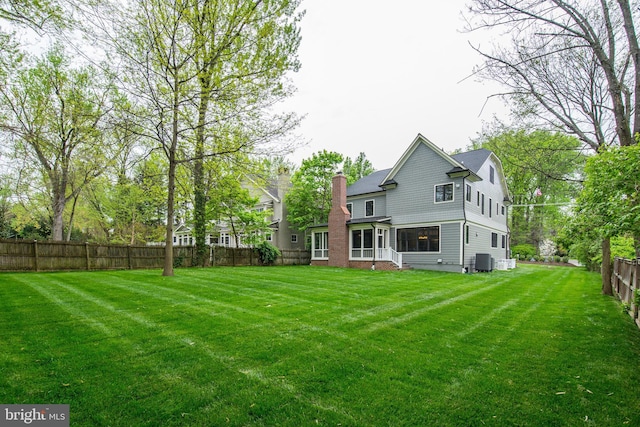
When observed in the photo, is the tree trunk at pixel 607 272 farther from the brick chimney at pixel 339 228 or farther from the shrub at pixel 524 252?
the shrub at pixel 524 252

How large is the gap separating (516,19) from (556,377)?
6.67m

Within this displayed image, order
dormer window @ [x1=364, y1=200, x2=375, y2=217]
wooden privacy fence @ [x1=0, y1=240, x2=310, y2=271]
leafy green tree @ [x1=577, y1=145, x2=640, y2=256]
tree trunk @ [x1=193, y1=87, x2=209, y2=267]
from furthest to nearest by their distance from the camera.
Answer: dormer window @ [x1=364, y1=200, x2=375, y2=217]
tree trunk @ [x1=193, y1=87, x2=209, y2=267]
wooden privacy fence @ [x1=0, y1=240, x2=310, y2=271]
leafy green tree @ [x1=577, y1=145, x2=640, y2=256]

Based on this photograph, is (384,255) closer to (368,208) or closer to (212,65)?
(368,208)

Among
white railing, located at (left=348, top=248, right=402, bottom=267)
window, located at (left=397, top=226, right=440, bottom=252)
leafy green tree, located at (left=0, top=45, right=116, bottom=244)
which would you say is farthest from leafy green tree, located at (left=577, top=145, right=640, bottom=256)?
leafy green tree, located at (left=0, top=45, right=116, bottom=244)

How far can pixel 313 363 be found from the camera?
136 inches

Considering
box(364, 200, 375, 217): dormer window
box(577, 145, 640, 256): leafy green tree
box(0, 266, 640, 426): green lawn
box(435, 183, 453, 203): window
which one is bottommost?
box(0, 266, 640, 426): green lawn

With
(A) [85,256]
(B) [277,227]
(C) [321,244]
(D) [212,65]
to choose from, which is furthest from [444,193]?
(A) [85,256]

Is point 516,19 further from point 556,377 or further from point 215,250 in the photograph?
point 215,250

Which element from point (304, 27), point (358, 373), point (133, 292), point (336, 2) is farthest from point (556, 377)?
point (304, 27)

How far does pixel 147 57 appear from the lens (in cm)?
920

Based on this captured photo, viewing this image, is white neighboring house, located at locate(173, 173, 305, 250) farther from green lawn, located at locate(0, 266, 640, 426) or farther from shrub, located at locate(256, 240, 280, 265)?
green lawn, located at locate(0, 266, 640, 426)

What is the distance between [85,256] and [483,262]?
19.7 meters

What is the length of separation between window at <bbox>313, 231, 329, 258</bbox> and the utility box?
362 inches

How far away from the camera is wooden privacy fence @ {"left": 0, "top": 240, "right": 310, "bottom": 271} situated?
12.5 metres
